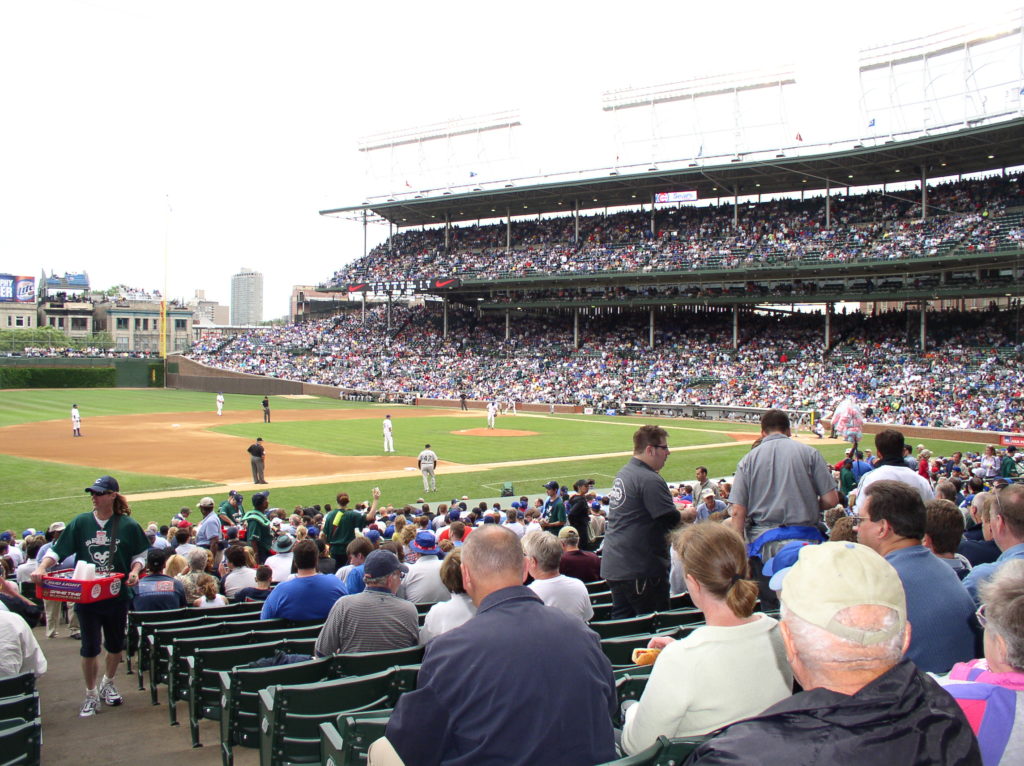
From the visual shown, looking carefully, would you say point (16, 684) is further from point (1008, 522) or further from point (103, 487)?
point (1008, 522)

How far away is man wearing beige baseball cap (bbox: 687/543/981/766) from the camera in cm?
205

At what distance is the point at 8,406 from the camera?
5194 cm

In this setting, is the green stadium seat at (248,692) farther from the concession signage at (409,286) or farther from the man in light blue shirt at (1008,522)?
the concession signage at (409,286)

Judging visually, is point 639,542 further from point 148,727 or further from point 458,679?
point 148,727

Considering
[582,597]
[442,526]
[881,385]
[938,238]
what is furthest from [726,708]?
[938,238]

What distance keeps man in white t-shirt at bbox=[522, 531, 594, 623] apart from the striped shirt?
983mm

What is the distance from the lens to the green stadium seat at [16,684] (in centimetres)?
496

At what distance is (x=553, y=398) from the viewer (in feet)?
179

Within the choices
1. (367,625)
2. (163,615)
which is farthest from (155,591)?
(367,625)

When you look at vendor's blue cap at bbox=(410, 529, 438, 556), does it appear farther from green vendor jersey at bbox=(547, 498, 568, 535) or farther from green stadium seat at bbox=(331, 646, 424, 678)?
green vendor jersey at bbox=(547, 498, 568, 535)

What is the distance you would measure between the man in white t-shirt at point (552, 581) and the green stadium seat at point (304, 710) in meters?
1.73

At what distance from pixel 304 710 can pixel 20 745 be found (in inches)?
58.2

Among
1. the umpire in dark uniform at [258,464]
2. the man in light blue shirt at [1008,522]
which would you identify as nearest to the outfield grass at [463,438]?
the umpire in dark uniform at [258,464]

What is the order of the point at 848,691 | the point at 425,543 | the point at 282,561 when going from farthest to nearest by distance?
1. the point at 282,561
2. the point at 425,543
3. the point at 848,691
